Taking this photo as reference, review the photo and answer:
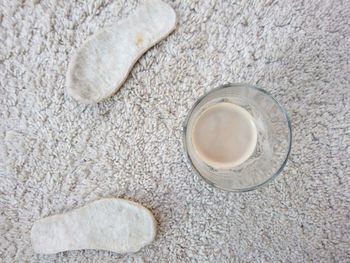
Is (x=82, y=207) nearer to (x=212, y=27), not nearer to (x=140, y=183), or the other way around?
(x=140, y=183)

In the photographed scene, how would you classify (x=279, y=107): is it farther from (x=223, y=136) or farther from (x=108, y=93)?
(x=108, y=93)

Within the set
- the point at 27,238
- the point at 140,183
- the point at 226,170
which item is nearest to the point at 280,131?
the point at 226,170

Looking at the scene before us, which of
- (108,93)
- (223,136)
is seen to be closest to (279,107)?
(223,136)
